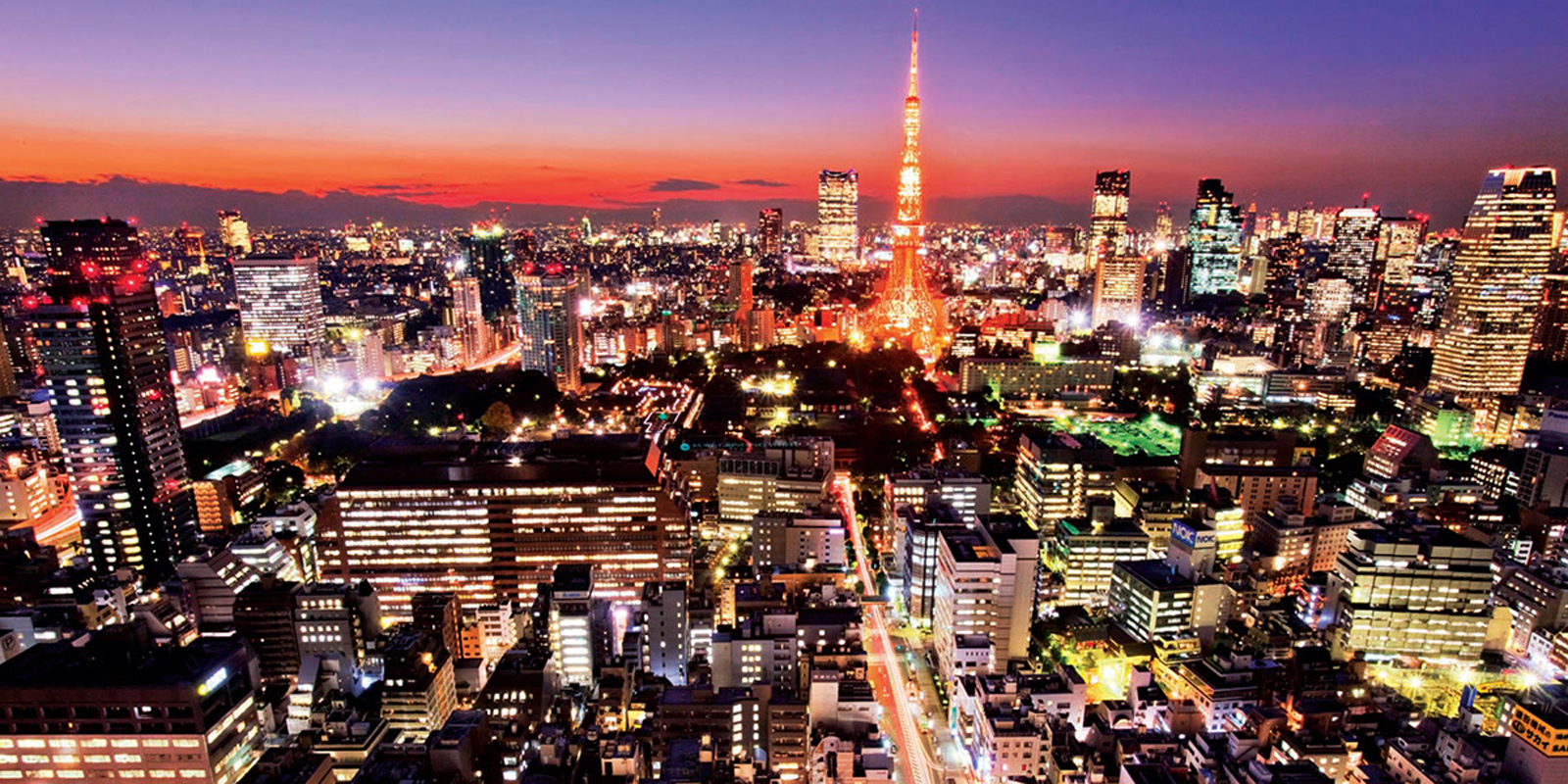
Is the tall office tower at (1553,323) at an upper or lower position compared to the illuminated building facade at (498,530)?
upper

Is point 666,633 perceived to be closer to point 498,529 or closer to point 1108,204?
point 498,529

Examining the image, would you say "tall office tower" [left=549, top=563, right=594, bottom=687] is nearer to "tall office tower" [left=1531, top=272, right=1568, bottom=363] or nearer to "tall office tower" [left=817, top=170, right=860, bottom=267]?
"tall office tower" [left=1531, top=272, right=1568, bottom=363]

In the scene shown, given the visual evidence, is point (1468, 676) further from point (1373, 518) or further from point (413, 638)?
point (413, 638)

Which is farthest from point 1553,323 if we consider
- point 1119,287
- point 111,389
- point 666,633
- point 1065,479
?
point 111,389

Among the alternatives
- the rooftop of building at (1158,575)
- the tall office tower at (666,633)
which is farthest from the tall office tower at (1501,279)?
the tall office tower at (666,633)

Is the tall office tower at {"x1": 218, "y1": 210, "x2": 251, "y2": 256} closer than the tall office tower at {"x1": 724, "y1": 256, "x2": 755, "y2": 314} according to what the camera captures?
No

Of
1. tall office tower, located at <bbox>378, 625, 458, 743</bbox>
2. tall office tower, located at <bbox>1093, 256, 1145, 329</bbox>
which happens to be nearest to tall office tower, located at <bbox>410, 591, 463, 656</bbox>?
tall office tower, located at <bbox>378, 625, 458, 743</bbox>

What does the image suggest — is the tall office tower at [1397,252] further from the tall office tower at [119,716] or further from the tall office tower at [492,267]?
the tall office tower at [119,716]
